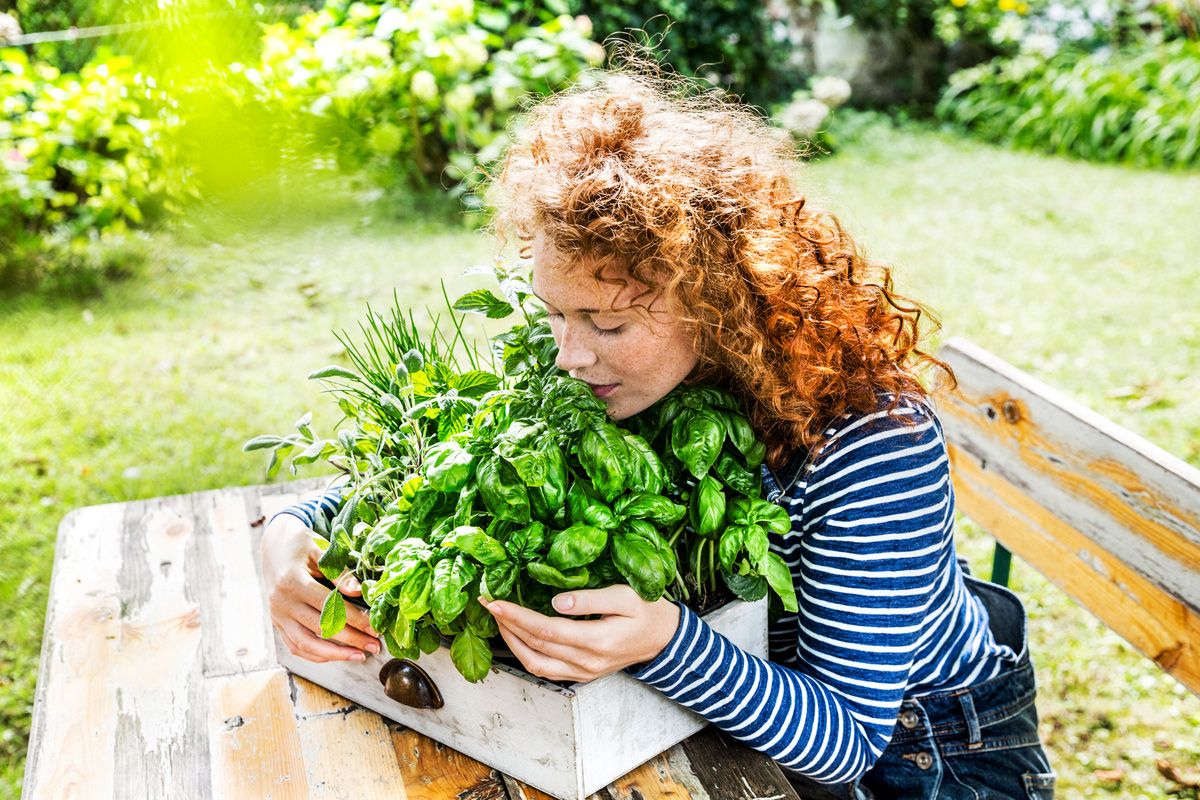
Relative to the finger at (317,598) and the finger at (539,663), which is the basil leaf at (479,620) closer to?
the finger at (539,663)

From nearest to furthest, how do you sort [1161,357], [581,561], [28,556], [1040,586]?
[581,561]
[1040,586]
[28,556]
[1161,357]

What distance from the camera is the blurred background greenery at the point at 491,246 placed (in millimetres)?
3279

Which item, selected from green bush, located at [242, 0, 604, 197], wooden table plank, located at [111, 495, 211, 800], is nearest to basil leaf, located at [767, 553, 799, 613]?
wooden table plank, located at [111, 495, 211, 800]

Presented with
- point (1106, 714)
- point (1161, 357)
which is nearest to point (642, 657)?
point (1106, 714)

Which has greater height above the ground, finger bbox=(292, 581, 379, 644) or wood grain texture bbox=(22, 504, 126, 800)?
finger bbox=(292, 581, 379, 644)

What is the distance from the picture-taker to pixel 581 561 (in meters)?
1.20

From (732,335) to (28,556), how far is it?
3181mm

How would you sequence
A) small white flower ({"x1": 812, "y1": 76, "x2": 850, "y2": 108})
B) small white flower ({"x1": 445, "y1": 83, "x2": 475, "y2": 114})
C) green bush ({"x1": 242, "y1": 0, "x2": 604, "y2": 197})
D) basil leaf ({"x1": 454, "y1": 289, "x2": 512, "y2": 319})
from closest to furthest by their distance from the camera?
basil leaf ({"x1": 454, "y1": 289, "x2": 512, "y2": 319})
green bush ({"x1": 242, "y1": 0, "x2": 604, "y2": 197})
small white flower ({"x1": 445, "y1": 83, "x2": 475, "y2": 114})
small white flower ({"x1": 812, "y1": 76, "x2": 850, "y2": 108})

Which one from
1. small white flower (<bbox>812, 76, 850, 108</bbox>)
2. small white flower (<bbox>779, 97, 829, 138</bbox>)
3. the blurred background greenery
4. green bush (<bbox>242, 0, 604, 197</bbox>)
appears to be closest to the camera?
the blurred background greenery

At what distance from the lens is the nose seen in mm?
1425

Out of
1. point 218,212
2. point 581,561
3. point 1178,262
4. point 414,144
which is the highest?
point 218,212

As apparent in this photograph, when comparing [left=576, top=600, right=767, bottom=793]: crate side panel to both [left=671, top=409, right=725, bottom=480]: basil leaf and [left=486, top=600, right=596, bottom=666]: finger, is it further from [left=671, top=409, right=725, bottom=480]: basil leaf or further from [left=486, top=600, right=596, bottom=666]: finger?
[left=671, top=409, right=725, bottom=480]: basil leaf

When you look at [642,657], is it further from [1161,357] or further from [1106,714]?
[1161,357]

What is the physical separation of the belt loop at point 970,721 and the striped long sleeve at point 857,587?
23cm
